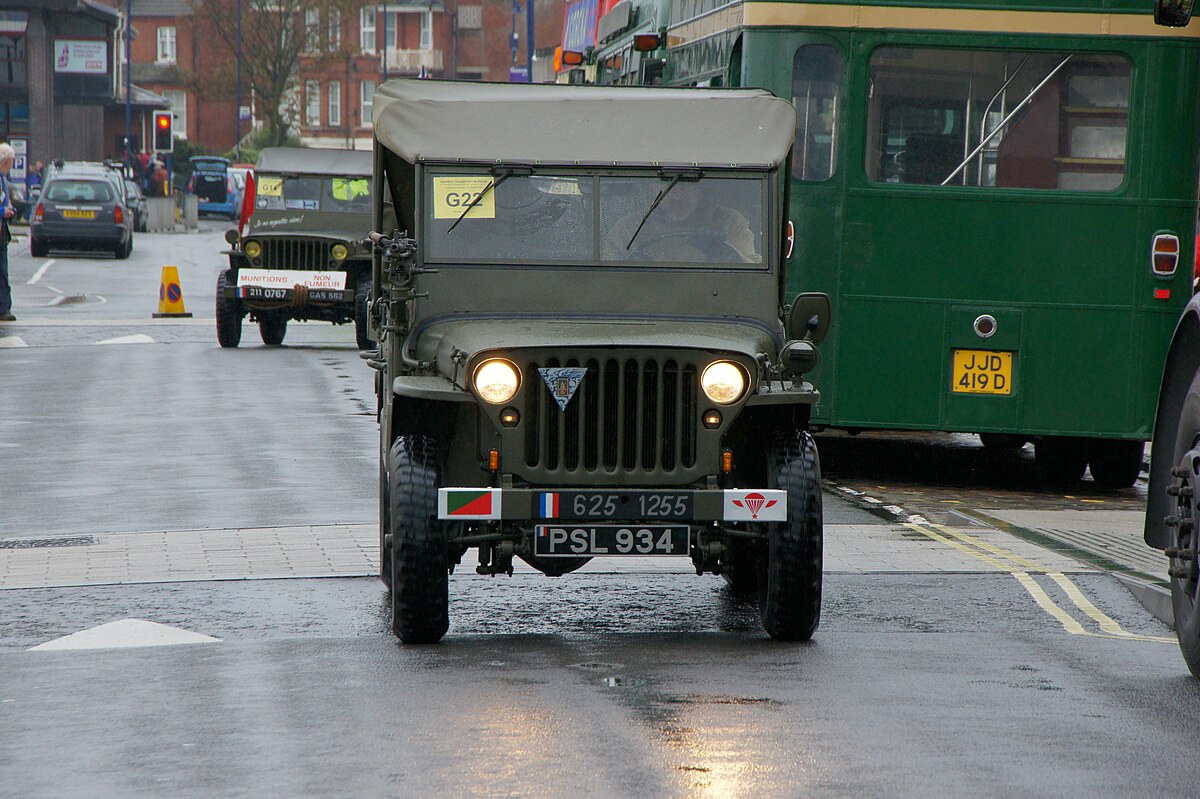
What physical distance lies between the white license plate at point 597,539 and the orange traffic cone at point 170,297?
22.6 m

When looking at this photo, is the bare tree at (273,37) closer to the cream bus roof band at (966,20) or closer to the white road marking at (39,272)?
the white road marking at (39,272)

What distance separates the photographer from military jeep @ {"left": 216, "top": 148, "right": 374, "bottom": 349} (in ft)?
75.4

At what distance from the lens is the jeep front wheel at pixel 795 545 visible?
7.27 meters

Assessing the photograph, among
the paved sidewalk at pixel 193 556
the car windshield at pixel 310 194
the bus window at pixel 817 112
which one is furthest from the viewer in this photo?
the car windshield at pixel 310 194

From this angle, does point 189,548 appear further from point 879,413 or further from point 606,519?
point 879,413

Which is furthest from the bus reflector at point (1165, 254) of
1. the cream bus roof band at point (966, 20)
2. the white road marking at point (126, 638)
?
the white road marking at point (126, 638)

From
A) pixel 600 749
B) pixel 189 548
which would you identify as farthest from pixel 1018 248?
pixel 600 749

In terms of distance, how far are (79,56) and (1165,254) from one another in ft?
231

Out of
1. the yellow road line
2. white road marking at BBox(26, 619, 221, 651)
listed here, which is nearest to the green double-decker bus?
the yellow road line

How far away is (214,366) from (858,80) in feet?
35.7

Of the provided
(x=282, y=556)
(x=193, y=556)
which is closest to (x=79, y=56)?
(x=193, y=556)

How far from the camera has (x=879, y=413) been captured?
12.6 m

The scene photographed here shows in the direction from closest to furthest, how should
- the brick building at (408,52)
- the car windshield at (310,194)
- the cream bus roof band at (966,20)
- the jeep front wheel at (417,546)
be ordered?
the jeep front wheel at (417,546) → the cream bus roof band at (966,20) → the car windshield at (310,194) → the brick building at (408,52)

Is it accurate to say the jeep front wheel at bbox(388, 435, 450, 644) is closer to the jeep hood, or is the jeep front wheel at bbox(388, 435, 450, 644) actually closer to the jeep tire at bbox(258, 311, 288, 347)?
the jeep hood
